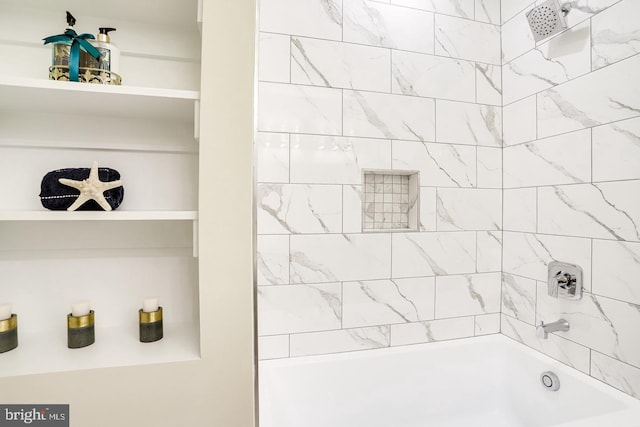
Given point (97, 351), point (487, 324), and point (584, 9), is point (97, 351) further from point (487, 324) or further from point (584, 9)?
point (584, 9)

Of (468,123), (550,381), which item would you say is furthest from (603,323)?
(468,123)

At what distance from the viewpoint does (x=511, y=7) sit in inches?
67.5

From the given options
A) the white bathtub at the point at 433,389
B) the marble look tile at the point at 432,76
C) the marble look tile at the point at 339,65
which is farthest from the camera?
the marble look tile at the point at 432,76

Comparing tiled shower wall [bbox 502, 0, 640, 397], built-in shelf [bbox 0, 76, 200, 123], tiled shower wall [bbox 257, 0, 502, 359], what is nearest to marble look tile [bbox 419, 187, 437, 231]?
tiled shower wall [bbox 257, 0, 502, 359]

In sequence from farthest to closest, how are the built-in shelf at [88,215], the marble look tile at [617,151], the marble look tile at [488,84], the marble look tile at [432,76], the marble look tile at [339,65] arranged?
the marble look tile at [488,84] → the marble look tile at [432,76] → the marble look tile at [339,65] → the marble look tile at [617,151] → the built-in shelf at [88,215]

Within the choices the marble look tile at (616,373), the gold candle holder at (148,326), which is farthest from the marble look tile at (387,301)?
the gold candle holder at (148,326)

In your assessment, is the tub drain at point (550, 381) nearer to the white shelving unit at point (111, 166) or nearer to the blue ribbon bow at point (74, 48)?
the white shelving unit at point (111, 166)

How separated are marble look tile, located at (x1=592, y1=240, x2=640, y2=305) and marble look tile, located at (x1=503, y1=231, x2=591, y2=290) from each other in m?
0.04

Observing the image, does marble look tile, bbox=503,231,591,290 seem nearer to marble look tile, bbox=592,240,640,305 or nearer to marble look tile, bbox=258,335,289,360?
marble look tile, bbox=592,240,640,305

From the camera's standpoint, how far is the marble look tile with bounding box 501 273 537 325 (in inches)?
63.1

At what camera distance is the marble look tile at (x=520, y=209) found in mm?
1598

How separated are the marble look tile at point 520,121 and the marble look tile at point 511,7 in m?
0.45

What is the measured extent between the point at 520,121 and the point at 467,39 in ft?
1.61

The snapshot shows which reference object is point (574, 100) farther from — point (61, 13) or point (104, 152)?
point (61, 13)
